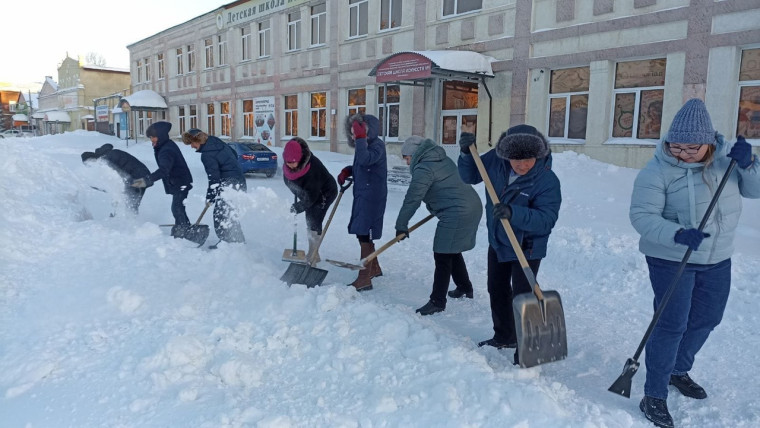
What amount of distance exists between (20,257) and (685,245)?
5.60m

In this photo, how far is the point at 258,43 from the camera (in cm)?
2297

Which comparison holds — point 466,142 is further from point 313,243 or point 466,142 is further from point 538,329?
point 313,243

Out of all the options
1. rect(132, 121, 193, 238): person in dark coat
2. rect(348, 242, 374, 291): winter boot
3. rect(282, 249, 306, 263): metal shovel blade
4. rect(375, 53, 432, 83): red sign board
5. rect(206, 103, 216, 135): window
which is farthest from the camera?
rect(206, 103, 216, 135): window

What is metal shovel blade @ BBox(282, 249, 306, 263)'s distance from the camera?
575 cm

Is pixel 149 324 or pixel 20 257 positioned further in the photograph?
pixel 20 257

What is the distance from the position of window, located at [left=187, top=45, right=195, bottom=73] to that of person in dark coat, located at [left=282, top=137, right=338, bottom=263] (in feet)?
82.8

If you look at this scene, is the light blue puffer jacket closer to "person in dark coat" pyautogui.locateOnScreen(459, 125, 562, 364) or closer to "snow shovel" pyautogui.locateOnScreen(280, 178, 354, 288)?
"person in dark coat" pyautogui.locateOnScreen(459, 125, 562, 364)

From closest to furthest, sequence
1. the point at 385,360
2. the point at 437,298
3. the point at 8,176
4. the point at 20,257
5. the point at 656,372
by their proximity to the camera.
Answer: the point at 656,372
the point at 385,360
the point at 437,298
the point at 20,257
the point at 8,176

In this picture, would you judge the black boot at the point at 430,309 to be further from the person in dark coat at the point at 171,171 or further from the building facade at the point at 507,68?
the building facade at the point at 507,68

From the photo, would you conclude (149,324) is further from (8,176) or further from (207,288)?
(8,176)

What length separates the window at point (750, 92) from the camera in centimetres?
963

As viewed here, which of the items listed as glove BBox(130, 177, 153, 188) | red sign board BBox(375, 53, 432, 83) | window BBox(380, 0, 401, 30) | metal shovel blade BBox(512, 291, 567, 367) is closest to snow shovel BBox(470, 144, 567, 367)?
metal shovel blade BBox(512, 291, 567, 367)

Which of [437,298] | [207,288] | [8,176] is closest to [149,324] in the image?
[207,288]

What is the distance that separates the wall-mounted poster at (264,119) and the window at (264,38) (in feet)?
6.57
